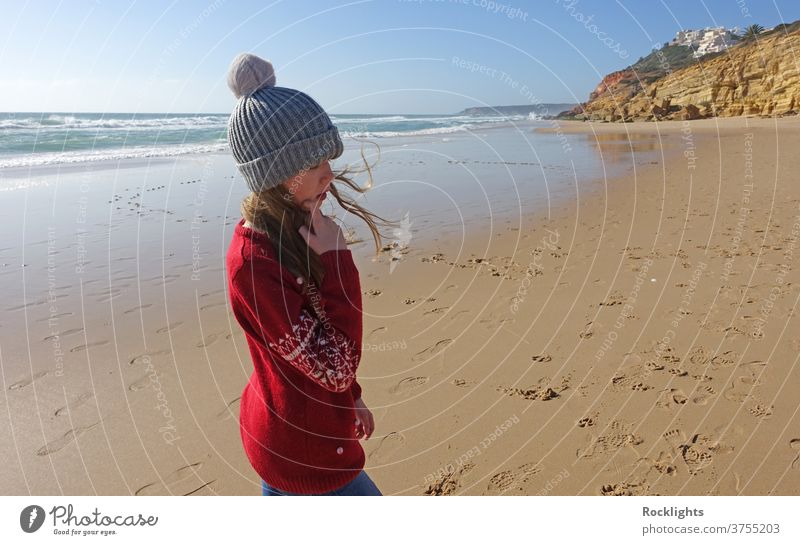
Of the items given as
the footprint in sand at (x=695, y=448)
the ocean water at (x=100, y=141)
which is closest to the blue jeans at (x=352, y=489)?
the footprint in sand at (x=695, y=448)

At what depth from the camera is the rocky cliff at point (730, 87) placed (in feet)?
102

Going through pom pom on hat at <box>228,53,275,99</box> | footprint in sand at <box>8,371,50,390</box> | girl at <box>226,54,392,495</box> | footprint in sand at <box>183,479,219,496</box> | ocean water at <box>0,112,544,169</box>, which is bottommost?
footprint in sand at <box>183,479,219,496</box>

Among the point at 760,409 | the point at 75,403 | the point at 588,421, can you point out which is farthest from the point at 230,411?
the point at 760,409

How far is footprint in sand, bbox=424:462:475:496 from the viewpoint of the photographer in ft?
10.4

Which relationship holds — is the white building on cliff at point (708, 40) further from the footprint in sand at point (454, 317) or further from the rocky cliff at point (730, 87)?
the footprint in sand at point (454, 317)

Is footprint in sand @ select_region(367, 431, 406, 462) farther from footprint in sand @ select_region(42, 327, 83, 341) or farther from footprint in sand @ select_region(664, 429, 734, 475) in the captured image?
footprint in sand @ select_region(42, 327, 83, 341)

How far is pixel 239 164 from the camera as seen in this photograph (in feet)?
5.66

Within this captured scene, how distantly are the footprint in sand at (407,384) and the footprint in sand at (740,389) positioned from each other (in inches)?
88.1

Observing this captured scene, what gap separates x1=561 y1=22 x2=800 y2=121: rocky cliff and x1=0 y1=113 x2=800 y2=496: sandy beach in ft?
74.2

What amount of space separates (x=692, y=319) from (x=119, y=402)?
16.9 feet

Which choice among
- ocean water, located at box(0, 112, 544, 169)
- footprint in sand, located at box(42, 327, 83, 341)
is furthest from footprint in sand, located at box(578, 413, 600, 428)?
ocean water, located at box(0, 112, 544, 169)

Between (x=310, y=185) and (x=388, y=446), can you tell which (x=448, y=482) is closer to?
(x=388, y=446)

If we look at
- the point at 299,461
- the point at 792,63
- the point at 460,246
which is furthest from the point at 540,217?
the point at 792,63

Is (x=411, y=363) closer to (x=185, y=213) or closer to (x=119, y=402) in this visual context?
(x=119, y=402)
